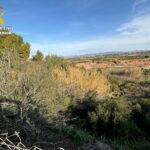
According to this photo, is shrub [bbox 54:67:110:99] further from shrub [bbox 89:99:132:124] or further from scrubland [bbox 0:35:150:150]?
shrub [bbox 89:99:132:124]

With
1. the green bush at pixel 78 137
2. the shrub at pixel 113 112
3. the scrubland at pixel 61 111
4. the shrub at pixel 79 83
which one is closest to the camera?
the scrubland at pixel 61 111

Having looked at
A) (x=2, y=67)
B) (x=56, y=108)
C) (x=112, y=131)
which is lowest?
(x=112, y=131)

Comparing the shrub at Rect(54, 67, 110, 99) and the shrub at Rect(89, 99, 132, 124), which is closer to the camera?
the shrub at Rect(89, 99, 132, 124)

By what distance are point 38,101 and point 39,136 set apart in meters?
3.19

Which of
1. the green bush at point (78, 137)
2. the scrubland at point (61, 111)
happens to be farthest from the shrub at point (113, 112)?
the green bush at point (78, 137)

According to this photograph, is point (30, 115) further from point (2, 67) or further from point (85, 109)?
point (85, 109)

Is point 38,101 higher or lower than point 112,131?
higher

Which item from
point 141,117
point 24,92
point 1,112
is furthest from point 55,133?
point 141,117

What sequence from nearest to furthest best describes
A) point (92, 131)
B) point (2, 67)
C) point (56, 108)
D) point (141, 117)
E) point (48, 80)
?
point (2, 67) → point (56, 108) → point (48, 80) → point (92, 131) → point (141, 117)

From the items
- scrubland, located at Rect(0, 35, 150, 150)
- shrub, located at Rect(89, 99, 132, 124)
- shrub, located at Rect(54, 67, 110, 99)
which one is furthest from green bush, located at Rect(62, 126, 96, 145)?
shrub, located at Rect(54, 67, 110, 99)

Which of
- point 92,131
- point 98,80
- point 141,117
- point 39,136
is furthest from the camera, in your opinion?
point 98,80

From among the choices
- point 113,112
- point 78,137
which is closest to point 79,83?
point 113,112

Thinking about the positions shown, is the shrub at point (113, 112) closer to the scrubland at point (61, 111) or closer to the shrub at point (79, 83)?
the scrubland at point (61, 111)

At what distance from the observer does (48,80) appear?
38.2 feet
